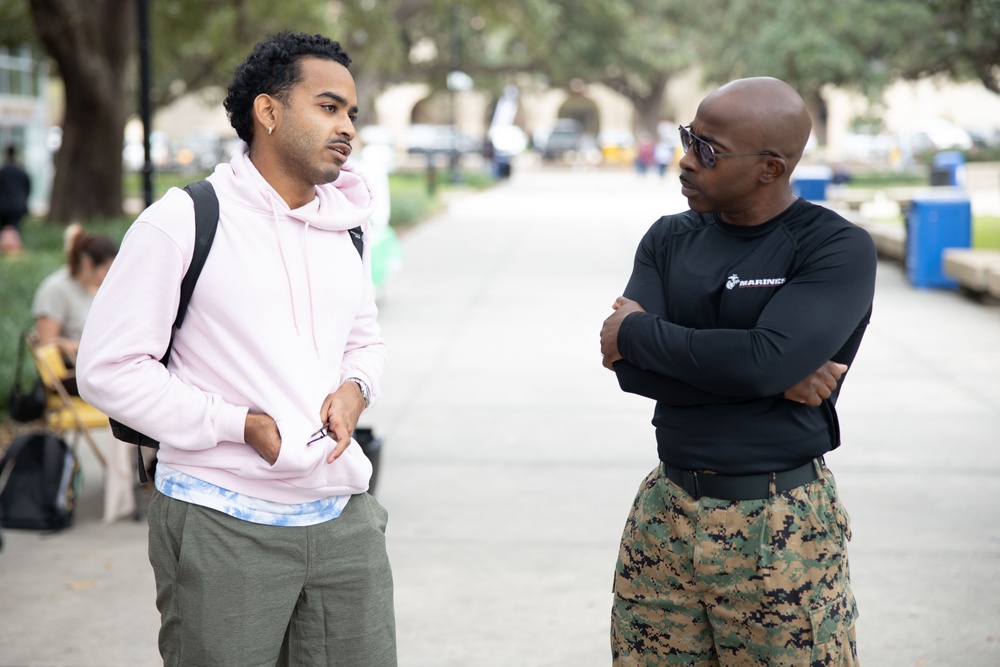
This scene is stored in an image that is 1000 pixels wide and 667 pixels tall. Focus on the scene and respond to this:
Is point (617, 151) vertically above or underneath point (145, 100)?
underneath

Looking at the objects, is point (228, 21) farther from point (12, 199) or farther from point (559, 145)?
point (559, 145)

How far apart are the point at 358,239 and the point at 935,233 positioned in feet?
39.6

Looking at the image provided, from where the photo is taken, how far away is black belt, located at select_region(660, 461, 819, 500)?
8.30 feet

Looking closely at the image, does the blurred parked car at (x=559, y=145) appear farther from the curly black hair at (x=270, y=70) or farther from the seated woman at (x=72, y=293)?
the curly black hair at (x=270, y=70)

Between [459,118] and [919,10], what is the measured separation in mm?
45909

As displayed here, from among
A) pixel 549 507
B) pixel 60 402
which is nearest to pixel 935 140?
pixel 549 507

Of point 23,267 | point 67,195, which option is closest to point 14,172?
point 67,195

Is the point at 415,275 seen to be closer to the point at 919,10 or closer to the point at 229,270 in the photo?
the point at 229,270

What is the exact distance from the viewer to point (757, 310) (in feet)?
8.39

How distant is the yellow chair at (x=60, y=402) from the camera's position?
5.77 metres

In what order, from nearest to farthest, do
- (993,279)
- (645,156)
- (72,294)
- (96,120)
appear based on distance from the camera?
(72,294)
(993,279)
(96,120)
(645,156)

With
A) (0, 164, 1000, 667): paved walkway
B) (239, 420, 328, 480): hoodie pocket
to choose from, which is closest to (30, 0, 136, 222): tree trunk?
(0, 164, 1000, 667): paved walkway

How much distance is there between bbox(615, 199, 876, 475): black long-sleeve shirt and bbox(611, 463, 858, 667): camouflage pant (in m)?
0.10

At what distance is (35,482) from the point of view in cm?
545
